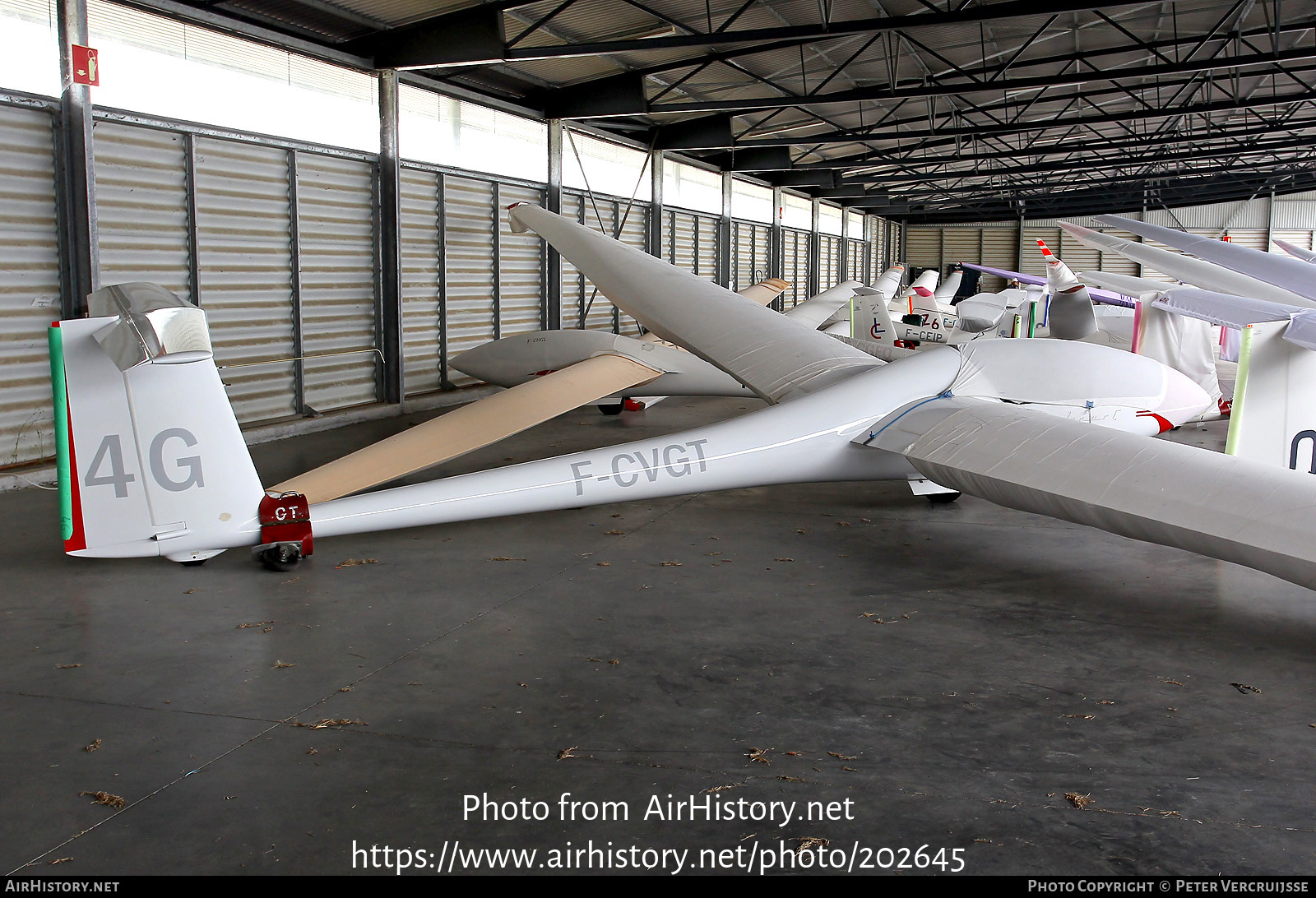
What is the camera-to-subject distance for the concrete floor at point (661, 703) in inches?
129

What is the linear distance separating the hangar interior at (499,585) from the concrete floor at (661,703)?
0.02 meters

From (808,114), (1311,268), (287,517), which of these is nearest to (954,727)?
(1311,268)

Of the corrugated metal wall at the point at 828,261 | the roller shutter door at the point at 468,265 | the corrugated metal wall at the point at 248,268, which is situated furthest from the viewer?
the corrugated metal wall at the point at 828,261

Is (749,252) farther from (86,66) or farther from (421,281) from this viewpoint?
(86,66)

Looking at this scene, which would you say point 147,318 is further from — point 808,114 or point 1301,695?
point 808,114

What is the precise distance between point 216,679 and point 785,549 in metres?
4.19

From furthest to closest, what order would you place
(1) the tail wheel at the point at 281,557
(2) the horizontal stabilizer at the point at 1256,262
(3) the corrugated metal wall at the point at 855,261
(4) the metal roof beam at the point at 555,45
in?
(3) the corrugated metal wall at the point at 855,261 → (4) the metal roof beam at the point at 555,45 → (1) the tail wheel at the point at 281,557 → (2) the horizontal stabilizer at the point at 1256,262

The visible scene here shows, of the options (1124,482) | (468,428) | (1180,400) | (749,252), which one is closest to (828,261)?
(749,252)

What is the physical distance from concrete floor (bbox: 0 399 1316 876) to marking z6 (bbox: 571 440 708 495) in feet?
2.13

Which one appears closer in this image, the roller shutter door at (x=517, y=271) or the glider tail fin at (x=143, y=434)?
the glider tail fin at (x=143, y=434)

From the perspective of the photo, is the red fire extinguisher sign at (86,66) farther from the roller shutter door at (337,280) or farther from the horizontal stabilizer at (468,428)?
the horizontal stabilizer at (468,428)

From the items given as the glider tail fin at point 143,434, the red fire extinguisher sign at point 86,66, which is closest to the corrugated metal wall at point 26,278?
the red fire extinguisher sign at point 86,66

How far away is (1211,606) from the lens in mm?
5906

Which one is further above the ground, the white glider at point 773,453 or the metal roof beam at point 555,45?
the metal roof beam at point 555,45
